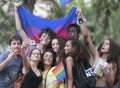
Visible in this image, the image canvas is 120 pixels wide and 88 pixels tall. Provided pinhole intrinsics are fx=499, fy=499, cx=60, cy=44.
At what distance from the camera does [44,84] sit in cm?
802

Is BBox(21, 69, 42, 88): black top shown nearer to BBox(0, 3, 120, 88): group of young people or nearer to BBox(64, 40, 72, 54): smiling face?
BBox(0, 3, 120, 88): group of young people

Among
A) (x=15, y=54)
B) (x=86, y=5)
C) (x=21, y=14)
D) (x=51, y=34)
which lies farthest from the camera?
(x=86, y=5)

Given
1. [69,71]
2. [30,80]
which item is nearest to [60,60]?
[69,71]

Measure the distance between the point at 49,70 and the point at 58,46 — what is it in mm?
435

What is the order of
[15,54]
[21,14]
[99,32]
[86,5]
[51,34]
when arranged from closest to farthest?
[15,54]
[51,34]
[21,14]
[99,32]
[86,5]

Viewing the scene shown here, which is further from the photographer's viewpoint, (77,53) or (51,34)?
(51,34)

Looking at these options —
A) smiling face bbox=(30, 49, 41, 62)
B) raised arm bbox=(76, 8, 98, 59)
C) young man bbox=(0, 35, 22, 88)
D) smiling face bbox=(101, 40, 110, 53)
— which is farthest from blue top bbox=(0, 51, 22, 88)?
smiling face bbox=(101, 40, 110, 53)

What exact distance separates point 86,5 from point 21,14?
15860 millimetres

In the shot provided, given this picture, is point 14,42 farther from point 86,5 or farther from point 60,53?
point 86,5

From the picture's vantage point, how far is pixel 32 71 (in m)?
7.98

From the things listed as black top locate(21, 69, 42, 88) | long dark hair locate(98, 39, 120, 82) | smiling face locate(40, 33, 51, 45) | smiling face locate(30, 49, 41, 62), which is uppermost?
smiling face locate(40, 33, 51, 45)

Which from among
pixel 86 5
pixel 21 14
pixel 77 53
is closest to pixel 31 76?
pixel 77 53

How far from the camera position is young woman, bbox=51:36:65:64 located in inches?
322

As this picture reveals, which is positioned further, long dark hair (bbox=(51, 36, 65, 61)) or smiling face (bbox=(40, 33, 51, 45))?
smiling face (bbox=(40, 33, 51, 45))
